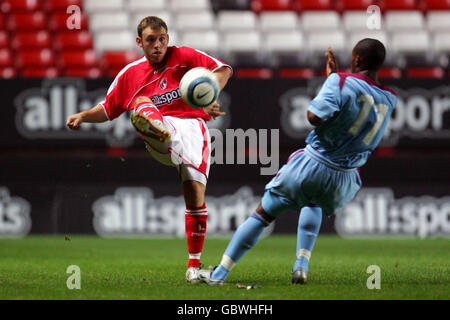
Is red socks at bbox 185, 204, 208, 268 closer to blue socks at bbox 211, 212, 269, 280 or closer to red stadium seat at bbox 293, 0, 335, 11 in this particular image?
blue socks at bbox 211, 212, 269, 280

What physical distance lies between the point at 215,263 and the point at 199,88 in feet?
7.79

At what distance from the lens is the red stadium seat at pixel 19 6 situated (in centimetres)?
1349

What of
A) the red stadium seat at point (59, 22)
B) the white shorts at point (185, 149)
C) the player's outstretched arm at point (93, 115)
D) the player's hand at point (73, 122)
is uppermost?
the red stadium seat at point (59, 22)

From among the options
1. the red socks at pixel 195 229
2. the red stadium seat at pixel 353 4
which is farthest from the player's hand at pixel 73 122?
the red stadium seat at pixel 353 4

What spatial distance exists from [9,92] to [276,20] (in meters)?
Result: 5.28

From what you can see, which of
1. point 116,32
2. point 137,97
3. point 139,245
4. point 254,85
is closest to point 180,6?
point 116,32

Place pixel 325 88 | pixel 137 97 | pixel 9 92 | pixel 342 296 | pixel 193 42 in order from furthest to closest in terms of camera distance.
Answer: pixel 193 42 → pixel 9 92 → pixel 137 97 → pixel 325 88 → pixel 342 296

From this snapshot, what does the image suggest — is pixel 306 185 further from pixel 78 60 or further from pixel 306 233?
pixel 78 60

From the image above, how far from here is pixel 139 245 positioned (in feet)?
29.9

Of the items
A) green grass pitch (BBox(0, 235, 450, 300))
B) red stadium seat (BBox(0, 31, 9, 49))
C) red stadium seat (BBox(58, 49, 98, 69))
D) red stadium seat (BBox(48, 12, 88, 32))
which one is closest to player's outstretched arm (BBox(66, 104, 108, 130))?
green grass pitch (BBox(0, 235, 450, 300))

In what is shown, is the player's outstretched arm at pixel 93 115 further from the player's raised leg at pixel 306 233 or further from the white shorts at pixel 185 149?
the player's raised leg at pixel 306 233

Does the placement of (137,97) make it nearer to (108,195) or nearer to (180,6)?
(108,195)

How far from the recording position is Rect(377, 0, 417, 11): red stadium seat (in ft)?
45.2

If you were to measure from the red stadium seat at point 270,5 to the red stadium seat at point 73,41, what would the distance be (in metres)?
3.17
